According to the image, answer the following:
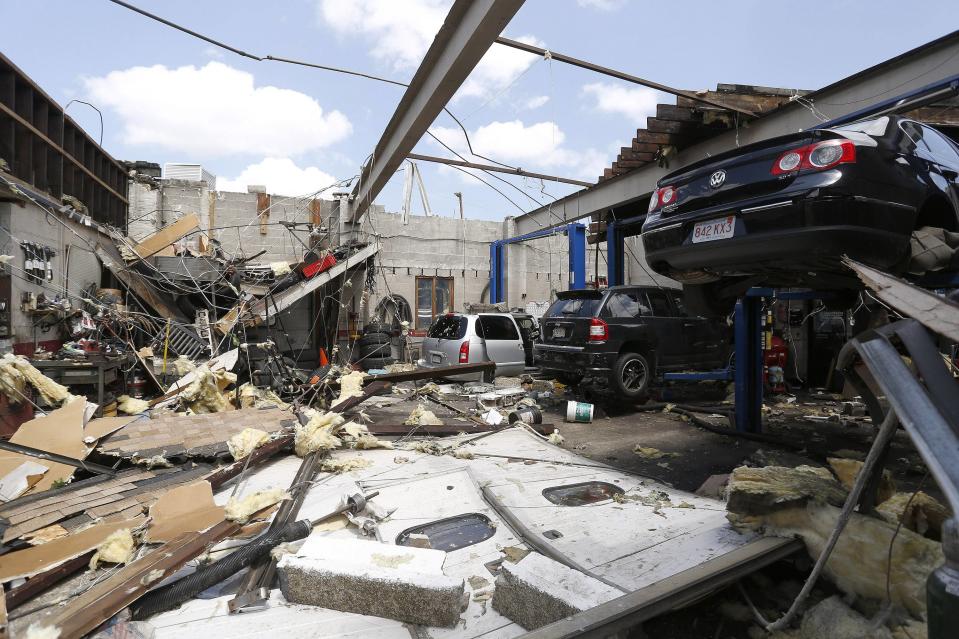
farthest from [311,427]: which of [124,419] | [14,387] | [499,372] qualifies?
Result: [499,372]

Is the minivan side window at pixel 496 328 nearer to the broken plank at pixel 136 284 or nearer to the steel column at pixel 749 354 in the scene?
the steel column at pixel 749 354

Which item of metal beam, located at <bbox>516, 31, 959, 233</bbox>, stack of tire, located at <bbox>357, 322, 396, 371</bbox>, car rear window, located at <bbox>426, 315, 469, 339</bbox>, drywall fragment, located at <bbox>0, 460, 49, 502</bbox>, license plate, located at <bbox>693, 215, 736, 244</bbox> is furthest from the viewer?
stack of tire, located at <bbox>357, 322, 396, 371</bbox>

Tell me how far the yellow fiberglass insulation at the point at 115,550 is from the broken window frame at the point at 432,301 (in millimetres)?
13616

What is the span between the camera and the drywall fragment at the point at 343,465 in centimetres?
521

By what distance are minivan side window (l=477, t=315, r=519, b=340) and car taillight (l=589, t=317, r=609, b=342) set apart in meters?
3.14

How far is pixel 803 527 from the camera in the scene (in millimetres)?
2709

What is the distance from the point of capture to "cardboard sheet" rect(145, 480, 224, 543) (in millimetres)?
3697

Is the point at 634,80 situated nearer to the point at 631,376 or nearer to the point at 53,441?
the point at 631,376

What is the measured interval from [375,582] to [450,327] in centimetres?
839

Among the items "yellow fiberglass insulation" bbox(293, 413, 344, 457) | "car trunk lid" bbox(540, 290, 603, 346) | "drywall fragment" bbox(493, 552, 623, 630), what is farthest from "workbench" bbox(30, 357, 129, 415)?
"car trunk lid" bbox(540, 290, 603, 346)

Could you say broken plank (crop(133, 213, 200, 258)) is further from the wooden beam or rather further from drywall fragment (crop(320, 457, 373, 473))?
drywall fragment (crop(320, 457, 373, 473))

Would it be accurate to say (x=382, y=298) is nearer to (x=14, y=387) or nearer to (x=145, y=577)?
(x=14, y=387)

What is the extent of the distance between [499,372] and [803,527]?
832cm

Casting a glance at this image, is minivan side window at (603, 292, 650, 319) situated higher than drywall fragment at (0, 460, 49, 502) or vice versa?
minivan side window at (603, 292, 650, 319)
